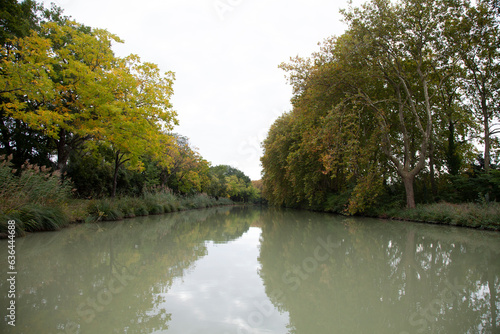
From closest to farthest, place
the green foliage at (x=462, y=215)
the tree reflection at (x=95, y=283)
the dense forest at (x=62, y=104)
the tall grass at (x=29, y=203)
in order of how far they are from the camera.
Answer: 1. the tree reflection at (x=95, y=283)
2. the tall grass at (x=29, y=203)
3. the dense forest at (x=62, y=104)
4. the green foliage at (x=462, y=215)

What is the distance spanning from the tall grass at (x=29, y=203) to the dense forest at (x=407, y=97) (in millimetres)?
9698

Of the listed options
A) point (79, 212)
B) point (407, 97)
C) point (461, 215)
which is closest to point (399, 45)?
point (407, 97)

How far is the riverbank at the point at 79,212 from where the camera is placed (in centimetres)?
727

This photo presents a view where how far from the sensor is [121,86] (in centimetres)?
1253

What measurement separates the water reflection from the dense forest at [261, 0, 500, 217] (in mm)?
6325

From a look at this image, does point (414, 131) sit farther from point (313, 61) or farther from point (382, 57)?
point (313, 61)

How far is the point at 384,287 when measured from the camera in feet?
12.5

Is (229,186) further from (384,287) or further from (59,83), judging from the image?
(384,287)

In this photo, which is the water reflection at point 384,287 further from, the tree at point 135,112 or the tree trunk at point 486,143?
the tree trunk at point 486,143

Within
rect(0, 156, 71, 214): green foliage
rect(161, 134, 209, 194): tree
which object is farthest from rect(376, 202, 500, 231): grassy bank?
rect(161, 134, 209, 194): tree

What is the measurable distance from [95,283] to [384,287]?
3.79m

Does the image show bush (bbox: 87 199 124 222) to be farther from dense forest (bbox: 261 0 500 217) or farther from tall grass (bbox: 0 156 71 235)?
dense forest (bbox: 261 0 500 217)

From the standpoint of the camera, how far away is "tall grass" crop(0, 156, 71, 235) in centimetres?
698

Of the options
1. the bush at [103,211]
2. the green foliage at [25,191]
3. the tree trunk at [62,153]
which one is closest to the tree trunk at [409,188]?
the bush at [103,211]
